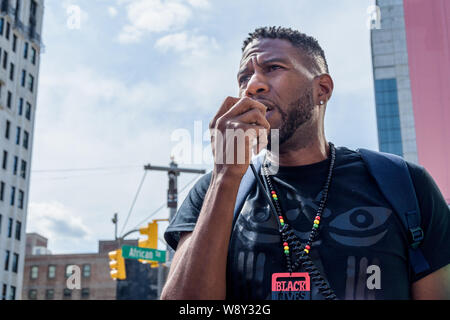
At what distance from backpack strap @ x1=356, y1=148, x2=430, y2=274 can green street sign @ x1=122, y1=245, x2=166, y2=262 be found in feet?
56.6

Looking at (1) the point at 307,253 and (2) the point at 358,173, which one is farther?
(2) the point at 358,173

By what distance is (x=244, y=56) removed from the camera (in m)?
2.78

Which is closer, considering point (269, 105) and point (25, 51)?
point (269, 105)

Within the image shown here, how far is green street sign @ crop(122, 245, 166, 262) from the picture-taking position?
19047 millimetres

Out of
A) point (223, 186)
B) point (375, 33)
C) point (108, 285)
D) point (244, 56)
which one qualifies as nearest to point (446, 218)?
point (223, 186)

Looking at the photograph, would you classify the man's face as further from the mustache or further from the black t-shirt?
the black t-shirt

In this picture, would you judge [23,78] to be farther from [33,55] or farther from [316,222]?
[316,222]

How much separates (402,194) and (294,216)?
0.48 meters

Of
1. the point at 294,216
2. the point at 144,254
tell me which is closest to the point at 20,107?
the point at 144,254

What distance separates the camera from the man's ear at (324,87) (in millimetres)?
2785

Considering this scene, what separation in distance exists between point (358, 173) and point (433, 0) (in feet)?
9.99

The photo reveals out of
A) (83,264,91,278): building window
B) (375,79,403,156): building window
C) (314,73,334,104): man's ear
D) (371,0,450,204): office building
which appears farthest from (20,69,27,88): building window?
(314,73,334,104): man's ear

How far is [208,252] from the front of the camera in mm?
2123

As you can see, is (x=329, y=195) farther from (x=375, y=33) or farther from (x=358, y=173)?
(x=375, y=33)
